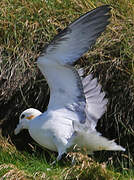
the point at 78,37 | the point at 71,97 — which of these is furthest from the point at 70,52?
the point at 71,97

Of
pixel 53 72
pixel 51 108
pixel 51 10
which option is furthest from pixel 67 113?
pixel 51 10

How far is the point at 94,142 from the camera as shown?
4215 mm

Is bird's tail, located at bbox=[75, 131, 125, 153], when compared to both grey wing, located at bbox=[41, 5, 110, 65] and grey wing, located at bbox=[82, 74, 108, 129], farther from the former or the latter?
grey wing, located at bbox=[41, 5, 110, 65]

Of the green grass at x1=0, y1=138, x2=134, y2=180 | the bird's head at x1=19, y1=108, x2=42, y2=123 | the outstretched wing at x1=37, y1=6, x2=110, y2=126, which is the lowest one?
the green grass at x1=0, y1=138, x2=134, y2=180

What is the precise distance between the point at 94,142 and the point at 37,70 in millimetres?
943

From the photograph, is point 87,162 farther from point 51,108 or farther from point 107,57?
point 107,57

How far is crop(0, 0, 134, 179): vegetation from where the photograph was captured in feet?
15.0

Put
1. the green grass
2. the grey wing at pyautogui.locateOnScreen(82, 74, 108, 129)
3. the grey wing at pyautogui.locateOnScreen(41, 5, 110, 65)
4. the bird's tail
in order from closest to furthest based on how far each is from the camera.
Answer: the green grass, the grey wing at pyautogui.locateOnScreen(41, 5, 110, 65), the bird's tail, the grey wing at pyautogui.locateOnScreen(82, 74, 108, 129)

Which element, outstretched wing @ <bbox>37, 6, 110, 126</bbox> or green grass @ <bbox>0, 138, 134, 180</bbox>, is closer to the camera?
green grass @ <bbox>0, 138, 134, 180</bbox>

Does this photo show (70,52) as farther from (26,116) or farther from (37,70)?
(26,116)

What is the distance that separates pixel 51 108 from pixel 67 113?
143mm

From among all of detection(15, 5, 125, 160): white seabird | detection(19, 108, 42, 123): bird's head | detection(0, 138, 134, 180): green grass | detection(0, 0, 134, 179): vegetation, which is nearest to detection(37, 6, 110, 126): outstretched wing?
detection(15, 5, 125, 160): white seabird

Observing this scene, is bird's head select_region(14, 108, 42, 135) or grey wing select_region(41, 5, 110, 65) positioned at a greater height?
grey wing select_region(41, 5, 110, 65)

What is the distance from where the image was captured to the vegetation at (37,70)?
4.56m
